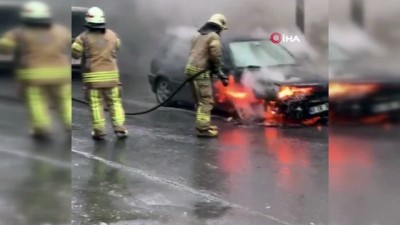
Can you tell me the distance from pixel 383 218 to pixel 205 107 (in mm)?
4653

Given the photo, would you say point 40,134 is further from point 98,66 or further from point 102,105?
point 102,105

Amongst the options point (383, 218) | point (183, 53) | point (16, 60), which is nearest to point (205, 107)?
point (183, 53)

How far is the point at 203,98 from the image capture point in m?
7.24

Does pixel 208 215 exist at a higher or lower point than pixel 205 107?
lower

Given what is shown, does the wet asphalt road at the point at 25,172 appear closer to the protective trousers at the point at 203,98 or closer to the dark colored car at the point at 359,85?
the dark colored car at the point at 359,85

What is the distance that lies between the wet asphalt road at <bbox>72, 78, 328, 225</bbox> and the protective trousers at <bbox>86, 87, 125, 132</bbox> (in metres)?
0.19

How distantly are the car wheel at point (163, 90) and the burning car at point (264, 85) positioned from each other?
0.39 meters

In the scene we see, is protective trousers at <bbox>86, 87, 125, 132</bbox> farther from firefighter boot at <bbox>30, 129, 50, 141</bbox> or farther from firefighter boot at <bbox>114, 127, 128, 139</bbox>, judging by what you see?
firefighter boot at <bbox>30, 129, 50, 141</bbox>

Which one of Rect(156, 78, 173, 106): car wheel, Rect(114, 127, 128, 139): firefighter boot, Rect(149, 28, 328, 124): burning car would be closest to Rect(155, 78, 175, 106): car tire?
Rect(156, 78, 173, 106): car wheel

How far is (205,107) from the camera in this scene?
23.9ft

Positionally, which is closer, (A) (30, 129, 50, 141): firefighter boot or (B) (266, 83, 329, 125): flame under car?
(A) (30, 129, 50, 141): firefighter boot

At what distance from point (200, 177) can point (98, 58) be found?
78.0 inches

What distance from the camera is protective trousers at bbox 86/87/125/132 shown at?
22.3 feet

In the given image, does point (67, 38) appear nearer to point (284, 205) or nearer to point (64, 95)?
point (64, 95)
